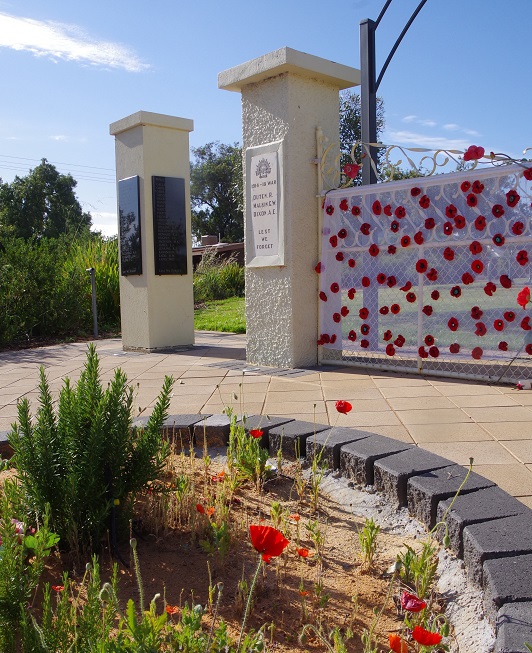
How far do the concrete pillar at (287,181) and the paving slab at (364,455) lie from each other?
9.73ft

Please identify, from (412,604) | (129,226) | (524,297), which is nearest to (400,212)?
(524,297)

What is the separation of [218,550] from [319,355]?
4089 mm

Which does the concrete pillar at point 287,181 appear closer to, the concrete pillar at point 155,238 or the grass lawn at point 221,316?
the concrete pillar at point 155,238

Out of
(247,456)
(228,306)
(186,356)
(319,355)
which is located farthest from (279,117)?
(228,306)

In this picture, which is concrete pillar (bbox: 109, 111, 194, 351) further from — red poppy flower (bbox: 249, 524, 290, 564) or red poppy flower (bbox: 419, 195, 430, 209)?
red poppy flower (bbox: 249, 524, 290, 564)

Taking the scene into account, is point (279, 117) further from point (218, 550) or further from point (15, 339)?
point (15, 339)

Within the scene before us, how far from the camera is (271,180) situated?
5941 millimetres

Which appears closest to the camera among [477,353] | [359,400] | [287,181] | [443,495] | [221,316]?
[443,495]

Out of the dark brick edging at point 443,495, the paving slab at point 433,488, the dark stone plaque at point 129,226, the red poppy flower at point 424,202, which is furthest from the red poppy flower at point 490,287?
the dark stone plaque at point 129,226

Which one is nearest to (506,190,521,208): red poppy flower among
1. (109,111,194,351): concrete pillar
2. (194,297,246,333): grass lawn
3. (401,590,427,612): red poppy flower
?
(401,590,427,612): red poppy flower

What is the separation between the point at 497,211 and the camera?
4.87 metres

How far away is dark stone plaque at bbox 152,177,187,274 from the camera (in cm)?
789

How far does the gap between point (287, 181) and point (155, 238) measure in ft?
8.54

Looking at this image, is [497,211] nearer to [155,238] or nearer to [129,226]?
[155,238]
